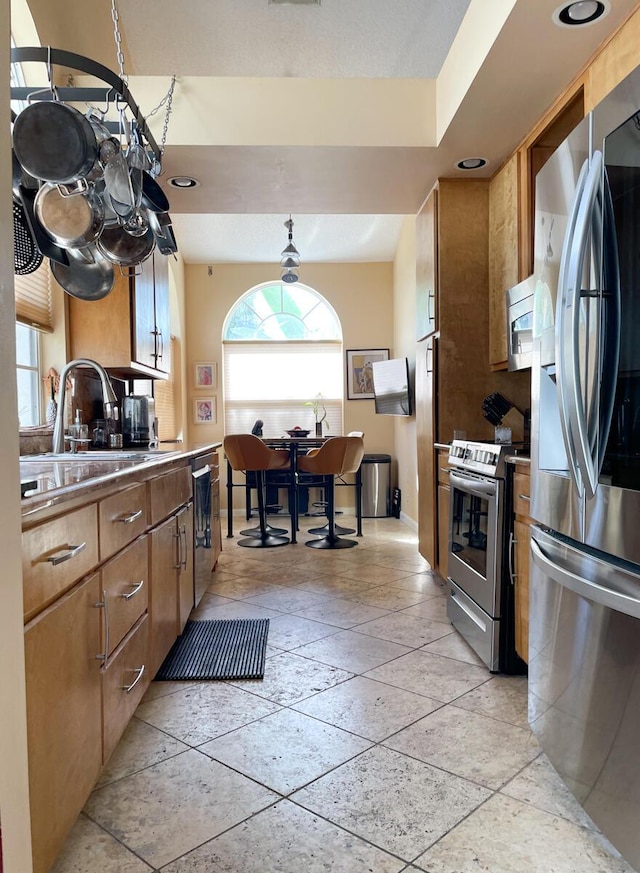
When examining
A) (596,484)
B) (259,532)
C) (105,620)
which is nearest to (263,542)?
(259,532)

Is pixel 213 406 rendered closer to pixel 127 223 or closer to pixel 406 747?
pixel 127 223

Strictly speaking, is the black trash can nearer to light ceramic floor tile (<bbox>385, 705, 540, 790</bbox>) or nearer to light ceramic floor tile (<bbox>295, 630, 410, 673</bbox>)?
light ceramic floor tile (<bbox>295, 630, 410, 673</bbox>)

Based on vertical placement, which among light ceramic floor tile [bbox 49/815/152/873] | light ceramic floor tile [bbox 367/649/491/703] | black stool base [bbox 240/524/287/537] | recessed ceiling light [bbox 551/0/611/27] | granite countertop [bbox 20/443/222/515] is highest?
recessed ceiling light [bbox 551/0/611/27]

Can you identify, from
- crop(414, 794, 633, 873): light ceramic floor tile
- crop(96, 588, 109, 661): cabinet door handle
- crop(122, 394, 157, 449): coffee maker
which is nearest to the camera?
crop(414, 794, 633, 873): light ceramic floor tile

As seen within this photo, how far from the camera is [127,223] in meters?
2.27

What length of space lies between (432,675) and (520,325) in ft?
5.58

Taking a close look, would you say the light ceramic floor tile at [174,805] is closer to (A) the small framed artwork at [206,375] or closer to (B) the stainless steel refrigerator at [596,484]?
(B) the stainless steel refrigerator at [596,484]

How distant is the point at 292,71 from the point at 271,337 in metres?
3.35

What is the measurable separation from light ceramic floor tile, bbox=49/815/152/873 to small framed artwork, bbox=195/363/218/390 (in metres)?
5.76

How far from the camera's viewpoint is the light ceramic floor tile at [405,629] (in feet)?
9.43

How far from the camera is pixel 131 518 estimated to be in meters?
1.90

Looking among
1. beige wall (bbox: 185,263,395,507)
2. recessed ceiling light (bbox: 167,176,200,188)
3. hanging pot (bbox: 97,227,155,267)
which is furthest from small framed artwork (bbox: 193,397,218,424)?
hanging pot (bbox: 97,227,155,267)

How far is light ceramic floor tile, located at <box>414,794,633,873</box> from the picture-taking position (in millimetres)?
1374

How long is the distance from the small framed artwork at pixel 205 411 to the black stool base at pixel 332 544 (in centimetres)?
241
